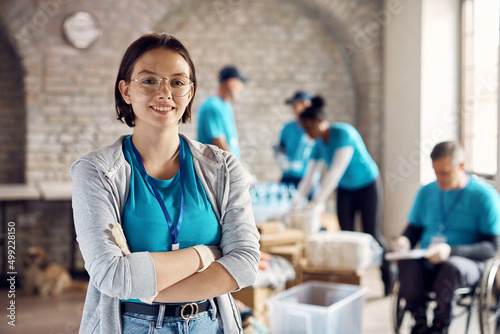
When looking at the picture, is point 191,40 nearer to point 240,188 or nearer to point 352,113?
point 352,113

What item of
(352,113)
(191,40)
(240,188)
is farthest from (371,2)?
(240,188)

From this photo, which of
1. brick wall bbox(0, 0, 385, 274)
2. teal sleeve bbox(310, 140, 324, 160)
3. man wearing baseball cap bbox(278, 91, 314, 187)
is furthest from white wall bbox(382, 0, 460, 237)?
teal sleeve bbox(310, 140, 324, 160)

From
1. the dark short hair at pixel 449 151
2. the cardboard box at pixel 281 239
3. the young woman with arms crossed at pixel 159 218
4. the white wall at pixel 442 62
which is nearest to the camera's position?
the young woman with arms crossed at pixel 159 218

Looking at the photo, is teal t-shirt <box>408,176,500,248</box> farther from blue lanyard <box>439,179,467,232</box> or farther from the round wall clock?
the round wall clock

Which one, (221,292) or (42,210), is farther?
(42,210)

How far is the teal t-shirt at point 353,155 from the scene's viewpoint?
3.82 m

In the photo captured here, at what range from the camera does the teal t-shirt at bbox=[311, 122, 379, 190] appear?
382 cm

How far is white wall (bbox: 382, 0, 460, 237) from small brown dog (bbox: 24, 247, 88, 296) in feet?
10.6

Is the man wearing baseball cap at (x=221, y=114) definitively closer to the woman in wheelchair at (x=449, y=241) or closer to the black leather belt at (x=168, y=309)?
the woman in wheelchair at (x=449, y=241)

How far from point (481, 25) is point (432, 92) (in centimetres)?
69

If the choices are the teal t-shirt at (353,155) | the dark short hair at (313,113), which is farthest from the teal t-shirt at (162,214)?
the teal t-shirt at (353,155)

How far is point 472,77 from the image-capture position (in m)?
4.65

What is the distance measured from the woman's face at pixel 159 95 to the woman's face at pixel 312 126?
2.68 m

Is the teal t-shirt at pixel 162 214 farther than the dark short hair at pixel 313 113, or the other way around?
the dark short hair at pixel 313 113
